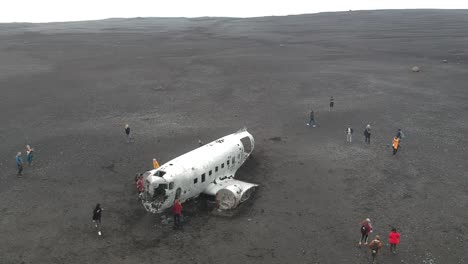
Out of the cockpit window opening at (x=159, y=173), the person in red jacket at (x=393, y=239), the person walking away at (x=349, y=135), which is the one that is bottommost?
the person in red jacket at (x=393, y=239)

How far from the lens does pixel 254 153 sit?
29.5 meters

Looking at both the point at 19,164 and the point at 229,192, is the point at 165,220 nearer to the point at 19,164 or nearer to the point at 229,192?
the point at 229,192

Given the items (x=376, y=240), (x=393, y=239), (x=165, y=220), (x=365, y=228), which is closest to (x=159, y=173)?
(x=165, y=220)

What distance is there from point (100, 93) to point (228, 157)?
2755 cm

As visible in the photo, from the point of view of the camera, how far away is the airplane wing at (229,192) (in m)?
21.3

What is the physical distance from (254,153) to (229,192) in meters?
8.65

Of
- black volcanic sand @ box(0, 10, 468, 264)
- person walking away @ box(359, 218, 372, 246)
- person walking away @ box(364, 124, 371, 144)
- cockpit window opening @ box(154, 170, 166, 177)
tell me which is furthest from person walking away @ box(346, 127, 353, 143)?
cockpit window opening @ box(154, 170, 166, 177)

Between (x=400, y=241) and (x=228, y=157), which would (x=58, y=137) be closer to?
(x=228, y=157)

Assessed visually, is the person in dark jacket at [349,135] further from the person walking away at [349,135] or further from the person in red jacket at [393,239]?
the person in red jacket at [393,239]

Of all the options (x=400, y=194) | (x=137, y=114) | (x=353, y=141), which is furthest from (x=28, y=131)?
(x=400, y=194)

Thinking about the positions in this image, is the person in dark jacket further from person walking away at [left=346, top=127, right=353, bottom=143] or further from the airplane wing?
the airplane wing

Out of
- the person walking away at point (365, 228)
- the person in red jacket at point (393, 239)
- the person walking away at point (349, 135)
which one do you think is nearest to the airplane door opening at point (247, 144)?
the person walking away at point (349, 135)

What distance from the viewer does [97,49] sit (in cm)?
7962

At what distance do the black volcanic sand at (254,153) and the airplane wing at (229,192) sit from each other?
0.70 meters
